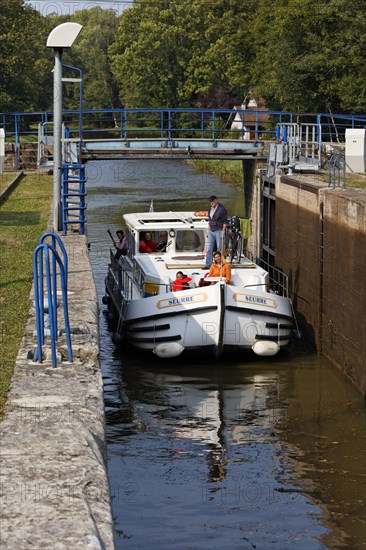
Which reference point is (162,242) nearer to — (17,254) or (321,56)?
(17,254)

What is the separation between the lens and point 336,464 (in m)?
13.7

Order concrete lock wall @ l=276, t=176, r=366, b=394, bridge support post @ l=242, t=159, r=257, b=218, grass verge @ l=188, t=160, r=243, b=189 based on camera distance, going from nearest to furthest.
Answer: concrete lock wall @ l=276, t=176, r=366, b=394, bridge support post @ l=242, t=159, r=257, b=218, grass verge @ l=188, t=160, r=243, b=189

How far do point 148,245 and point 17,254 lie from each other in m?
3.93

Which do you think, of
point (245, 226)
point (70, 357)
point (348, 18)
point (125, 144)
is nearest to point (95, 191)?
point (348, 18)

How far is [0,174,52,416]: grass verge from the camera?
11391 mm

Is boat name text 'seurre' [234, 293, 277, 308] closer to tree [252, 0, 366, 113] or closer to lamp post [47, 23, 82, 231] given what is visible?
lamp post [47, 23, 82, 231]

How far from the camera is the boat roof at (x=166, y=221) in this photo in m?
22.1

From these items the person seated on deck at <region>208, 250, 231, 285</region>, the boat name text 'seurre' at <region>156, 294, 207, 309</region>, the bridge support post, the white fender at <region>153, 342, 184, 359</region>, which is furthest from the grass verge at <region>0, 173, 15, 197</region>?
the white fender at <region>153, 342, 184, 359</region>

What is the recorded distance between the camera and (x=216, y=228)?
21.4 meters

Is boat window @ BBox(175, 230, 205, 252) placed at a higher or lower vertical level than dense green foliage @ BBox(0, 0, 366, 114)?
lower

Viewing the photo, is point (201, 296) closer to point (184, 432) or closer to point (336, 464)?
point (184, 432)

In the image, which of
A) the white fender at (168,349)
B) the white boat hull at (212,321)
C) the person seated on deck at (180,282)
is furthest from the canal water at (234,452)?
the person seated on deck at (180,282)

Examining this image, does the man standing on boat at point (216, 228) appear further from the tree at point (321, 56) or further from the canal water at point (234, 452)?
the tree at point (321, 56)

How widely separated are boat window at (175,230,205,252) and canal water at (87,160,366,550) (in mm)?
2409
